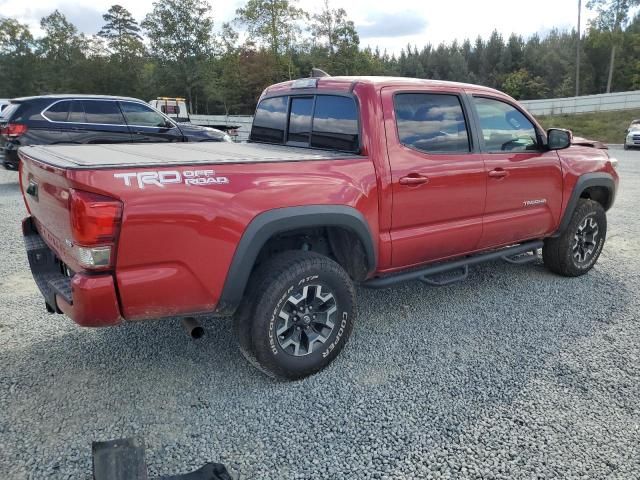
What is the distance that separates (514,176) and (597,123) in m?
31.3

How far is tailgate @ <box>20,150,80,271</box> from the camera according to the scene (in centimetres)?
228

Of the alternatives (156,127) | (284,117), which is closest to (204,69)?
(156,127)

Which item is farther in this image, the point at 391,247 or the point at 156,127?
the point at 156,127

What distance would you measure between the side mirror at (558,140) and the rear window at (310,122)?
2.02 meters

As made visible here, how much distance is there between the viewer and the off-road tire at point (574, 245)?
4.59 m

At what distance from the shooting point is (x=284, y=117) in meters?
3.91

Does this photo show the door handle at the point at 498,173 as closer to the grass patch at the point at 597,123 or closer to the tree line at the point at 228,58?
the grass patch at the point at 597,123

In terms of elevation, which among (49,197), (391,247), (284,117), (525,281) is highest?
(284,117)

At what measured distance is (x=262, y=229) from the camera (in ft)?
8.44

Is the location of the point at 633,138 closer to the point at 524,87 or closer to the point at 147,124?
the point at 147,124

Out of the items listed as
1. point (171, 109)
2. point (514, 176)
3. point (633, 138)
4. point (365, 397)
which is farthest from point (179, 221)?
point (171, 109)

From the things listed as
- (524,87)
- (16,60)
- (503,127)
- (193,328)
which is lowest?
(193,328)

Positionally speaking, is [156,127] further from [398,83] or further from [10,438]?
[10,438]

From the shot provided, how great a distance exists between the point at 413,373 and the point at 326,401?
2.06ft
